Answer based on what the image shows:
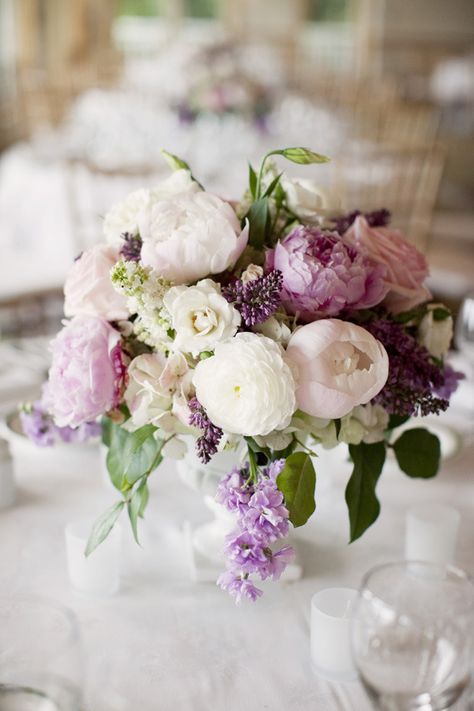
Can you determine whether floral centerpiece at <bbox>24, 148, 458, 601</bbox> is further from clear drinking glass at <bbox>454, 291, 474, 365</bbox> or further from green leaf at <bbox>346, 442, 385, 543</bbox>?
clear drinking glass at <bbox>454, 291, 474, 365</bbox>

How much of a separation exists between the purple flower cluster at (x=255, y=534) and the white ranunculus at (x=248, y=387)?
2.1 inches

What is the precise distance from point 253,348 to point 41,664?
0.97 feet

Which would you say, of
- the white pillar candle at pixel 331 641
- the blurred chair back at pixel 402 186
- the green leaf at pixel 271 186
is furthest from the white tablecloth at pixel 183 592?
the blurred chair back at pixel 402 186

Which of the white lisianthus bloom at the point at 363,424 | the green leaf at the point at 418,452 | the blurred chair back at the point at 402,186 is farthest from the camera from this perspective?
the blurred chair back at the point at 402,186

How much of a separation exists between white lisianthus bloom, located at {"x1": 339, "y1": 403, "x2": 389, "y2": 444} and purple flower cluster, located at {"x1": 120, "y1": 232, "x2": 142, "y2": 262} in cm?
26

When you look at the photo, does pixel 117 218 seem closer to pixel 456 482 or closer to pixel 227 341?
pixel 227 341

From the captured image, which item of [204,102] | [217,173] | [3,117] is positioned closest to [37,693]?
[217,173]

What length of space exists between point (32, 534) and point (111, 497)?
12 centimetres

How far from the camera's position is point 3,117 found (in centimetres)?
649

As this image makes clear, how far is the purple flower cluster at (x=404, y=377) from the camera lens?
30.3 inches

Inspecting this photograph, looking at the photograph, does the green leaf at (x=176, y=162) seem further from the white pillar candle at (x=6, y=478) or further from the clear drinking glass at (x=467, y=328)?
the clear drinking glass at (x=467, y=328)

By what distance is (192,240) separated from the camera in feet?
2.44

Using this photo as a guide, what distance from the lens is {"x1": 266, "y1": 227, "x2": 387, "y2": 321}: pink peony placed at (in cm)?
74

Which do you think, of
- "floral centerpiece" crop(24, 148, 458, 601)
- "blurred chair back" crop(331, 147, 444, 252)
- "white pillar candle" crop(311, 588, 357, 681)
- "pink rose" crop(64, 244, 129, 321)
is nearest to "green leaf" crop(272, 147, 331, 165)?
"floral centerpiece" crop(24, 148, 458, 601)
